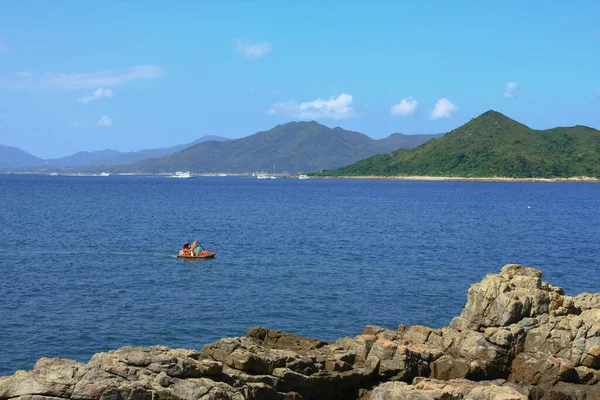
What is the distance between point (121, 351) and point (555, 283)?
37693 millimetres

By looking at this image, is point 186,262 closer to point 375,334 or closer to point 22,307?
point 22,307

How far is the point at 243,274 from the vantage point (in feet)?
182

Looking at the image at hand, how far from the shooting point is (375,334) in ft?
95.8

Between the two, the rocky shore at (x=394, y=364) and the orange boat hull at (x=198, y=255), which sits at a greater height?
the rocky shore at (x=394, y=364)

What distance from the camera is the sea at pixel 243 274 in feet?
124

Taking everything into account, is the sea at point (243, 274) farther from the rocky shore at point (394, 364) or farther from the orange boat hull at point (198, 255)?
the rocky shore at point (394, 364)

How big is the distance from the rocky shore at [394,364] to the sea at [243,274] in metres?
8.88

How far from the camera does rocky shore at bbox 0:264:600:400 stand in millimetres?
20172

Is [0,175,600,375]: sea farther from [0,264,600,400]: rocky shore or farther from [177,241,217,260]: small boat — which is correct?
[0,264,600,400]: rocky shore

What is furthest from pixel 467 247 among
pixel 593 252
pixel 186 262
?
pixel 186 262

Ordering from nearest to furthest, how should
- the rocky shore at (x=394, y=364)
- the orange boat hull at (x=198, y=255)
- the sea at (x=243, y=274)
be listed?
the rocky shore at (x=394, y=364) → the sea at (x=243, y=274) → the orange boat hull at (x=198, y=255)

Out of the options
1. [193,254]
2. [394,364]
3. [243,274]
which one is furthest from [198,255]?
[394,364]

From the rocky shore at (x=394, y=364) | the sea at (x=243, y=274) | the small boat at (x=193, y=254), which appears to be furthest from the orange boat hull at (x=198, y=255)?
the rocky shore at (x=394, y=364)

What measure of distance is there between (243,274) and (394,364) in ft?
101
